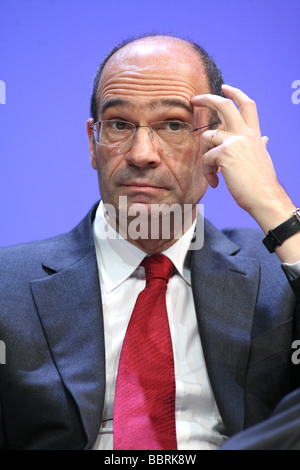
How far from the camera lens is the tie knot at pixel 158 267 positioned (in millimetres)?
1797

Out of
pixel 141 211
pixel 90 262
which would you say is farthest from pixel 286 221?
pixel 90 262

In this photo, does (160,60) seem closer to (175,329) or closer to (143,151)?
(143,151)

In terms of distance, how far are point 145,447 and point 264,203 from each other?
690 mm

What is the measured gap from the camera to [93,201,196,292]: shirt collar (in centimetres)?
183

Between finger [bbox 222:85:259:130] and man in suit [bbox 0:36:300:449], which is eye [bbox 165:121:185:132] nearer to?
man in suit [bbox 0:36:300:449]

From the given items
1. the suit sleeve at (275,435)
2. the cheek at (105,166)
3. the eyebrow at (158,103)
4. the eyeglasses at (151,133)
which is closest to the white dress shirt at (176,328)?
the cheek at (105,166)

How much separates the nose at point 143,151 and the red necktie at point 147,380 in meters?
0.32

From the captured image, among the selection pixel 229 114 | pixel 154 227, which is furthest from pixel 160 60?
pixel 154 227

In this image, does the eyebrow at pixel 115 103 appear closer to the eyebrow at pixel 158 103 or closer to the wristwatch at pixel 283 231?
the eyebrow at pixel 158 103

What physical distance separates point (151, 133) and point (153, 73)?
0.18 m

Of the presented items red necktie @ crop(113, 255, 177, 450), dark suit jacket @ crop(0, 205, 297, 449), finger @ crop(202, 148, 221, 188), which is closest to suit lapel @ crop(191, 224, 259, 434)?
dark suit jacket @ crop(0, 205, 297, 449)

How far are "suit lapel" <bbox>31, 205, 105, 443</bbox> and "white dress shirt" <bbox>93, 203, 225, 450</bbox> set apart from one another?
0.18 feet
